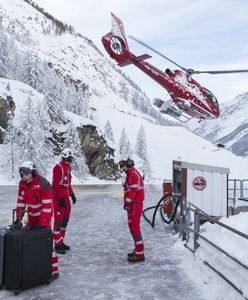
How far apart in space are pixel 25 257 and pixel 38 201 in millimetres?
969

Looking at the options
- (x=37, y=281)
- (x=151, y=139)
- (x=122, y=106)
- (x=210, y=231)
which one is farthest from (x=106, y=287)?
(x=122, y=106)

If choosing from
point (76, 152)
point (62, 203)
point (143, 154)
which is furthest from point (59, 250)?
point (143, 154)

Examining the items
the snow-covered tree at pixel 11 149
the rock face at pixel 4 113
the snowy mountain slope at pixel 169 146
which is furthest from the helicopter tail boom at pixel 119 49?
the snowy mountain slope at pixel 169 146

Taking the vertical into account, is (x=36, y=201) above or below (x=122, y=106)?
below

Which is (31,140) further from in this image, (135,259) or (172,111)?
(135,259)

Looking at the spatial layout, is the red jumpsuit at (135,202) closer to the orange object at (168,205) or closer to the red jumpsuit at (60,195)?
the red jumpsuit at (60,195)

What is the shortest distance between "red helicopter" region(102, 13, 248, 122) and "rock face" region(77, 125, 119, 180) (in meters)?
31.9

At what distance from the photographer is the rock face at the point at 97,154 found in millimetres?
49344

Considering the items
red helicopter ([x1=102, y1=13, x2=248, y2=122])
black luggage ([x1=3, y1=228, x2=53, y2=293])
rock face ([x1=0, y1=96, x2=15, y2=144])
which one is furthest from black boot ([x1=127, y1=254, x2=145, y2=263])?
rock face ([x1=0, y1=96, x2=15, y2=144])

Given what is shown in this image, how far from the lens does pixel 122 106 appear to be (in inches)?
7451

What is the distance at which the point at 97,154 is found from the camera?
50188 millimetres

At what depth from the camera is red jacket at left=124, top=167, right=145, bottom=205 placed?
7.79 metres

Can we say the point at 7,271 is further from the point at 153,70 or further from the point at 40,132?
the point at 40,132

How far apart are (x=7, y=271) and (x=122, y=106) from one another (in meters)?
185
